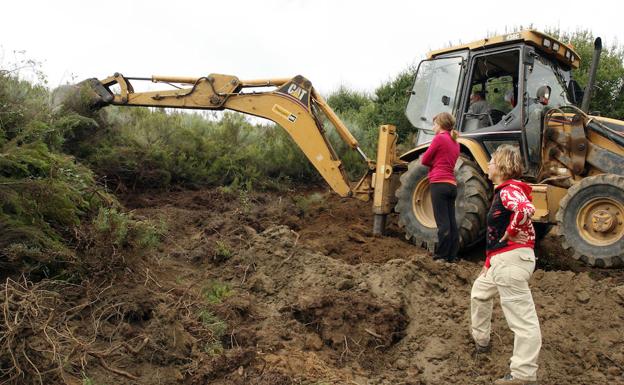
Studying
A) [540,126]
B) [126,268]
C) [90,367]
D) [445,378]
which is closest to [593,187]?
[540,126]

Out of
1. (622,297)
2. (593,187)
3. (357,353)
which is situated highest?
(593,187)

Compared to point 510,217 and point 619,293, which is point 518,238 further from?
point 619,293

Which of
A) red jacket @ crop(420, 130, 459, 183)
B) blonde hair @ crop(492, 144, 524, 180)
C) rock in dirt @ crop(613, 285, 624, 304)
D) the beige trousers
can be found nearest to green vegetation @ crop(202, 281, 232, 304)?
the beige trousers

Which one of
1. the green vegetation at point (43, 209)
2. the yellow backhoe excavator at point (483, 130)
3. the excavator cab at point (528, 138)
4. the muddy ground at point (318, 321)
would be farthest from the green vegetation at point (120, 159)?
the excavator cab at point (528, 138)

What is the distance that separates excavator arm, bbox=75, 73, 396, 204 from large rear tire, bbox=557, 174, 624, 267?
7.71 ft

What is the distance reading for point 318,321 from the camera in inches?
205

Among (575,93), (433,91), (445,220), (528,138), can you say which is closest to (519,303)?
(445,220)

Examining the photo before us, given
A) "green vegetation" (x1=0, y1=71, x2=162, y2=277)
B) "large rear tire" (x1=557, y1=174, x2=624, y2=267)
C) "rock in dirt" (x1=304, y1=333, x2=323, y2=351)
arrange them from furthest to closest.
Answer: "large rear tire" (x1=557, y1=174, x2=624, y2=267)
"rock in dirt" (x1=304, y1=333, x2=323, y2=351)
"green vegetation" (x1=0, y1=71, x2=162, y2=277)

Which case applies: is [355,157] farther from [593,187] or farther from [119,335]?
[119,335]

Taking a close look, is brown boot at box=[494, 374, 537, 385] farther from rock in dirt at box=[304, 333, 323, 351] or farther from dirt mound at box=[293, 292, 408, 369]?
rock in dirt at box=[304, 333, 323, 351]

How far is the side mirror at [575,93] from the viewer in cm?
796

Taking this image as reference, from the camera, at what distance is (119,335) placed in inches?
178

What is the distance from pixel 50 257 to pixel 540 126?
522 centimetres

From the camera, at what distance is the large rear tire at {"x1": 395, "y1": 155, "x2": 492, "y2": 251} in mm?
7172
